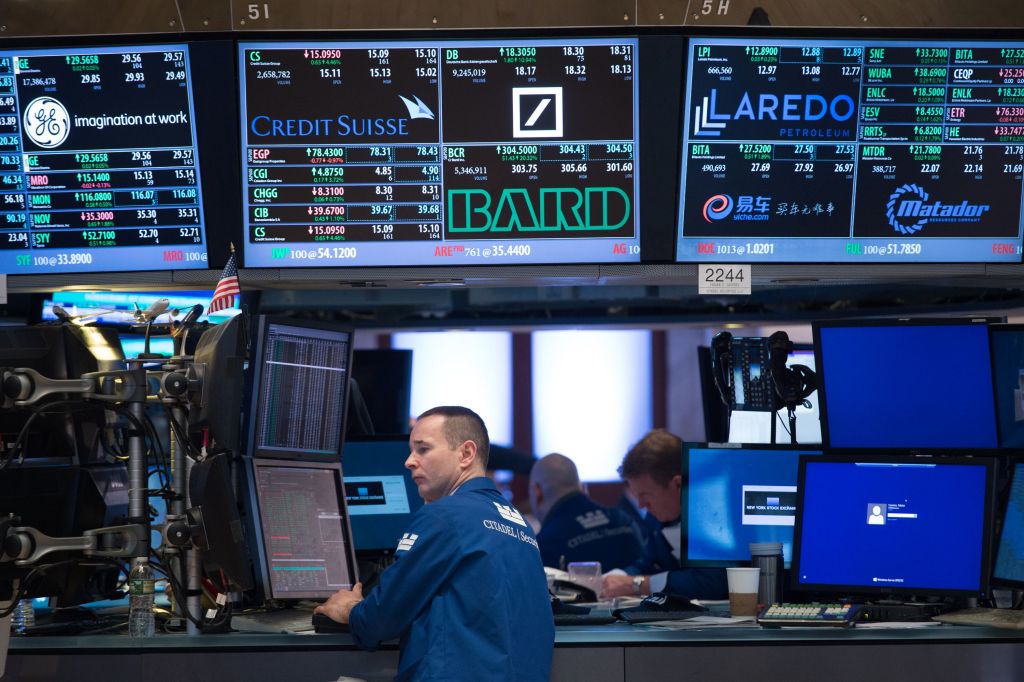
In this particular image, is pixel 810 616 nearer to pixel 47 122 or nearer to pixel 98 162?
pixel 98 162

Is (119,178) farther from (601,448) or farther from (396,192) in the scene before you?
(601,448)

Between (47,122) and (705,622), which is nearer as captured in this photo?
(705,622)

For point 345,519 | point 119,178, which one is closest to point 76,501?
point 345,519

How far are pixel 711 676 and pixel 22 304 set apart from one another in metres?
3.16

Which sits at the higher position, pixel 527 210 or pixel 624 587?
pixel 527 210

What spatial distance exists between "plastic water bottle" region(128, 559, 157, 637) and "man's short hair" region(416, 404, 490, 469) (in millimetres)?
792

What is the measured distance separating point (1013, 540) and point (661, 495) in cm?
160

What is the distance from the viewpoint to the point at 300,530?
320cm

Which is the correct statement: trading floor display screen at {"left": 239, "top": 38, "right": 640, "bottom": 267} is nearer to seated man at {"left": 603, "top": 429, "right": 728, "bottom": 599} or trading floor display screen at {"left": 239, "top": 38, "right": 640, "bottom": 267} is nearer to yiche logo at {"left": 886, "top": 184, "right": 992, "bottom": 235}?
yiche logo at {"left": 886, "top": 184, "right": 992, "bottom": 235}

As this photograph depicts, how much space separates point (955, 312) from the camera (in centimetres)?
483

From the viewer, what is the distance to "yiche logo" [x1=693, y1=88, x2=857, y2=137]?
11.9 ft

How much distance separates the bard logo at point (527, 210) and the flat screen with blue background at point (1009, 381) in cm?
117

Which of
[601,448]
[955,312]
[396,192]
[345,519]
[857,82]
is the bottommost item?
[601,448]

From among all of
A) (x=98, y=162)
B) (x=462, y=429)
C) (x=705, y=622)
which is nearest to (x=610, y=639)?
(x=705, y=622)
